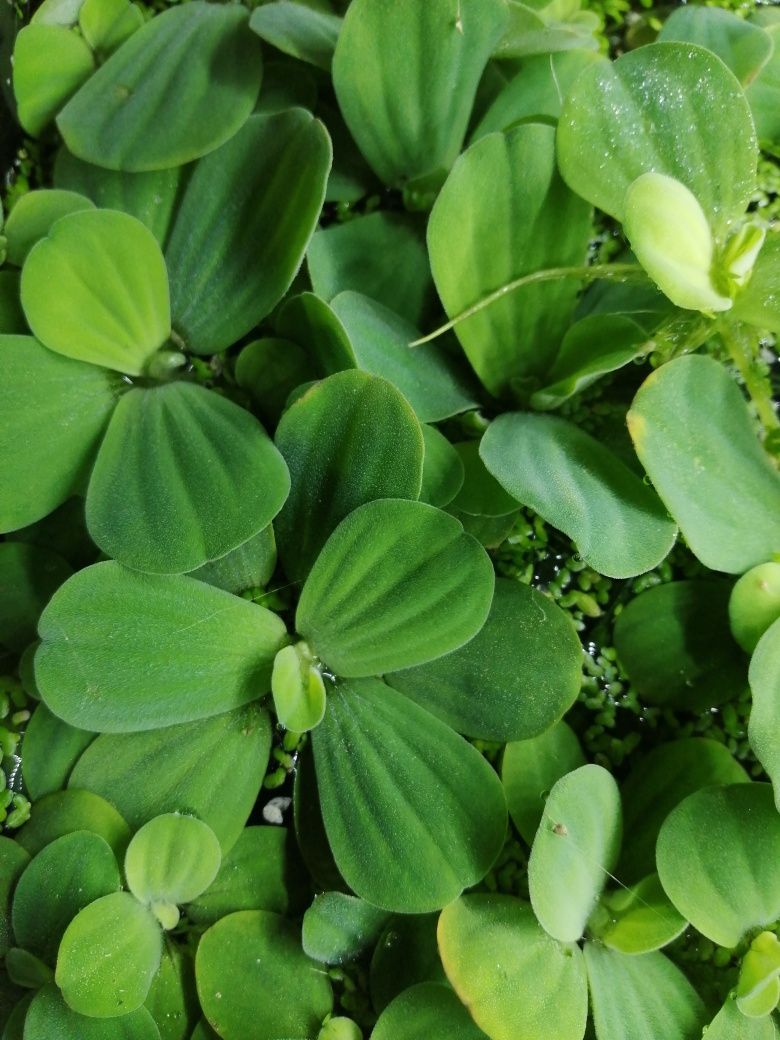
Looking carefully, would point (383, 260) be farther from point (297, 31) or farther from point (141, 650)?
point (141, 650)

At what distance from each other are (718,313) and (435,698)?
1.43 ft

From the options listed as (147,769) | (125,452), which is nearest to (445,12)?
(125,452)

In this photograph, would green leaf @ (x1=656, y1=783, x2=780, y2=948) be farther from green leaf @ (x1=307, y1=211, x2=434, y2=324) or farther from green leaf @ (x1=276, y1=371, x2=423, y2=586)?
green leaf @ (x1=307, y1=211, x2=434, y2=324)

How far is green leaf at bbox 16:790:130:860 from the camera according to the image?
0.75 m

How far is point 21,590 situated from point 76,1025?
0.38m

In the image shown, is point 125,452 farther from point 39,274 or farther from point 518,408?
point 518,408

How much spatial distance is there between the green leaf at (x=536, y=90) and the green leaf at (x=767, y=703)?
58cm

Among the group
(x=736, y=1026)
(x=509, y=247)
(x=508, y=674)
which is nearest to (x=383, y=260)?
(x=509, y=247)

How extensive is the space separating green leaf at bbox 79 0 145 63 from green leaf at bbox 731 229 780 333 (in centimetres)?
73

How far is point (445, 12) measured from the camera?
0.83 metres

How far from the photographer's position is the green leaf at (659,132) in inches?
31.0

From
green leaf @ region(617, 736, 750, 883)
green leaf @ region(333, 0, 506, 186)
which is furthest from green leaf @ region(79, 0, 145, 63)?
green leaf @ region(617, 736, 750, 883)

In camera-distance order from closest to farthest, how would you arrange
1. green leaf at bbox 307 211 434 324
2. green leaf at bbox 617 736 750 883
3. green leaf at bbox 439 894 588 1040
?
green leaf at bbox 439 894 588 1040 < green leaf at bbox 617 736 750 883 < green leaf at bbox 307 211 434 324

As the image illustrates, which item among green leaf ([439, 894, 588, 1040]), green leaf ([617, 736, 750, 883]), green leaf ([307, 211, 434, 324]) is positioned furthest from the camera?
green leaf ([307, 211, 434, 324])
